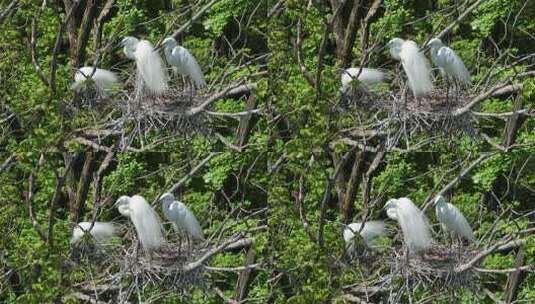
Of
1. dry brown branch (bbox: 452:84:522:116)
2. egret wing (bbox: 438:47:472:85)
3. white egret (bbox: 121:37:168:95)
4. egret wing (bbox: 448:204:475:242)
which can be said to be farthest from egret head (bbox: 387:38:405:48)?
white egret (bbox: 121:37:168:95)

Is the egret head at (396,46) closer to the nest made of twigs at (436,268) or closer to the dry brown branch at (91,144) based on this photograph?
the nest made of twigs at (436,268)

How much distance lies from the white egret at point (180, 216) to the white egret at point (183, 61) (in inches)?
28.9

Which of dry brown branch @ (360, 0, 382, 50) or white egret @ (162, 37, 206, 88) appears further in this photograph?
dry brown branch @ (360, 0, 382, 50)

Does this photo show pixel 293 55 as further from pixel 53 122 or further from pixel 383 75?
pixel 53 122

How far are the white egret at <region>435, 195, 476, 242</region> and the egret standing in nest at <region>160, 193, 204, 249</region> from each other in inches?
56.2

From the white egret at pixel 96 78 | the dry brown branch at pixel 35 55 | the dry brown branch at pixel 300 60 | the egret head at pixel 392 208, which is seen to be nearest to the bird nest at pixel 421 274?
the egret head at pixel 392 208

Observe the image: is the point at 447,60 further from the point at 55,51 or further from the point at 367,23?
the point at 55,51

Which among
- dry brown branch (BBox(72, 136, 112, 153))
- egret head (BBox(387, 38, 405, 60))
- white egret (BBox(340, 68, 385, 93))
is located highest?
egret head (BBox(387, 38, 405, 60))

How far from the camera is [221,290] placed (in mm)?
10641

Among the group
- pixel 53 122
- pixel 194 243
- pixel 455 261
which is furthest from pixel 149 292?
pixel 455 261

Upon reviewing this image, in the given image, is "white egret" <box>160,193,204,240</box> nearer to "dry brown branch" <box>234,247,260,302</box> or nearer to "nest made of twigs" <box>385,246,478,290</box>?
"dry brown branch" <box>234,247,260,302</box>

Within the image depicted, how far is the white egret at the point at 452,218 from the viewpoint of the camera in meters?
9.86

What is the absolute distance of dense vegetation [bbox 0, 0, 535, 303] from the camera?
32.1 feet

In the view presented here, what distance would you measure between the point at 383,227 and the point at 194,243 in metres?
1.15
